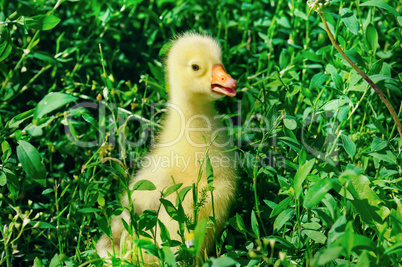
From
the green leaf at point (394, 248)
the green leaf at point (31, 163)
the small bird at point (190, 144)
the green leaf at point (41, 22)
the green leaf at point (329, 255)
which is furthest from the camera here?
the small bird at point (190, 144)

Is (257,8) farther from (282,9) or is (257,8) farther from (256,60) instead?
(256,60)

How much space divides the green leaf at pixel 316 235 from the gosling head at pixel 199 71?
54 cm

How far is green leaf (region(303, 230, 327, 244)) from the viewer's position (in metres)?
1.22

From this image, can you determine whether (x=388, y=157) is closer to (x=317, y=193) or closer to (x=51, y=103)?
(x=317, y=193)

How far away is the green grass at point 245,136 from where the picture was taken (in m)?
1.17

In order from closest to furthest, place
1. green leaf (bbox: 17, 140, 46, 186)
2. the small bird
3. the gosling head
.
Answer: green leaf (bbox: 17, 140, 46, 186), the small bird, the gosling head

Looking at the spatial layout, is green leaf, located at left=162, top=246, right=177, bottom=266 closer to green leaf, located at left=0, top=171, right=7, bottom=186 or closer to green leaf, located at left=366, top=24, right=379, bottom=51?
green leaf, located at left=0, top=171, right=7, bottom=186

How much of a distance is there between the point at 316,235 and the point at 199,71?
70 centimetres

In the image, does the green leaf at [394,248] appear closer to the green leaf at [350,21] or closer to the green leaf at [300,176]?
the green leaf at [300,176]

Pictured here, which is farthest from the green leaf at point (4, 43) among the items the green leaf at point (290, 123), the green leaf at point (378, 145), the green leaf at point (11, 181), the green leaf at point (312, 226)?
the green leaf at point (378, 145)

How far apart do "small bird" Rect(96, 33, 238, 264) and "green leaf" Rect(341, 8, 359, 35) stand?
1.29 ft

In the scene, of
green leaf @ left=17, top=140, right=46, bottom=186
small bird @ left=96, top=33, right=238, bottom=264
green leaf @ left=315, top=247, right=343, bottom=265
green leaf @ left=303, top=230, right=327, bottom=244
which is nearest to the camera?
green leaf @ left=315, top=247, right=343, bottom=265

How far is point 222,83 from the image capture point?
5.13 ft

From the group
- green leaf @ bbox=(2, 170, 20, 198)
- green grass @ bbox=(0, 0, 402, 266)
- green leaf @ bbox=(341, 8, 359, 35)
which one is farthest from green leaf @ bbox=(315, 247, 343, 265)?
green leaf @ bbox=(2, 170, 20, 198)
